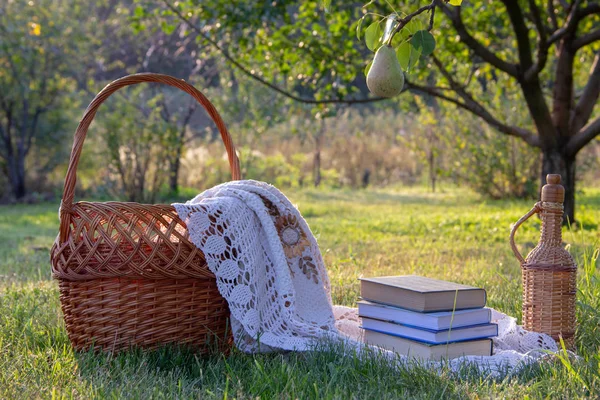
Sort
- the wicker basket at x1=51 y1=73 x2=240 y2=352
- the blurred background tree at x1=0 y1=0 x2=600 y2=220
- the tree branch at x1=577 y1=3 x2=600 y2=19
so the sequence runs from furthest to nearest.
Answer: the blurred background tree at x1=0 y1=0 x2=600 y2=220
the tree branch at x1=577 y1=3 x2=600 y2=19
the wicker basket at x1=51 y1=73 x2=240 y2=352

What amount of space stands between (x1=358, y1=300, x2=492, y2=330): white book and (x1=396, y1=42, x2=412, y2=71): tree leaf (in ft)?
2.73

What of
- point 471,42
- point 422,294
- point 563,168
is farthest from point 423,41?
point 563,168

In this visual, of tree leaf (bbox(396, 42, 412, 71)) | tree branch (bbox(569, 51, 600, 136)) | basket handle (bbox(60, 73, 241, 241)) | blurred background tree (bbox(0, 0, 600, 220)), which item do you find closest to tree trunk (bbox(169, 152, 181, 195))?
blurred background tree (bbox(0, 0, 600, 220))

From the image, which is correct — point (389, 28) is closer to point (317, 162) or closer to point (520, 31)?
point (520, 31)

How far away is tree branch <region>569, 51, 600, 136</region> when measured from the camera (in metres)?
5.79

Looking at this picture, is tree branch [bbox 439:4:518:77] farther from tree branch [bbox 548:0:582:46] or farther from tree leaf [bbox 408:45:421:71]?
tree leaf [bbox 408:45:421:71]

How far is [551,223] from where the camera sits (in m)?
2.26

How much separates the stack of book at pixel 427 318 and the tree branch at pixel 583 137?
12.0 feet

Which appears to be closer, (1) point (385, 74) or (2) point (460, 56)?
(1) point (385, 74)

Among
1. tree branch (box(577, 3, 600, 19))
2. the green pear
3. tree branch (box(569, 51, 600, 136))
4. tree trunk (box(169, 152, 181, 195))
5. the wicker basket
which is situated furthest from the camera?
tree trunk (box(169, 152, 181, 195))

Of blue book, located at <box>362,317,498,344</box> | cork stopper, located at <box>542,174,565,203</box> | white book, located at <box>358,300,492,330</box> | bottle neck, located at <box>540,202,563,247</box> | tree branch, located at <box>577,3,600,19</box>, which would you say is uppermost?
tree branch, located at <box>577,3,600,19</box>

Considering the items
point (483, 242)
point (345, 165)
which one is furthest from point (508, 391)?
point (345, 165)

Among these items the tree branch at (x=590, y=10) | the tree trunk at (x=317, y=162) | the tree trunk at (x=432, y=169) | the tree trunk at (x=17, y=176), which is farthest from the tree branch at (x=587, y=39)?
the tree trunk at (x=17, y=176)

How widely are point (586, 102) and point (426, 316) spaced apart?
14.6 feet
